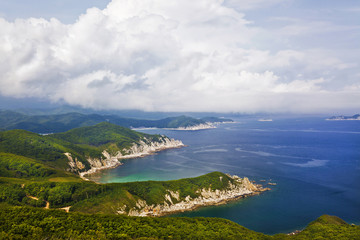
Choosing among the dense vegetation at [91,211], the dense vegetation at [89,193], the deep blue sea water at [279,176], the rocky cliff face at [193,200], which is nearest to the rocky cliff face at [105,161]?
the dense vegetation at [91,211]

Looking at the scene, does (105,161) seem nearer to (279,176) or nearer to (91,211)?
(91,211)

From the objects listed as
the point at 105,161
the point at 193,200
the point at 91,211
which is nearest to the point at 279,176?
the point at 193,200

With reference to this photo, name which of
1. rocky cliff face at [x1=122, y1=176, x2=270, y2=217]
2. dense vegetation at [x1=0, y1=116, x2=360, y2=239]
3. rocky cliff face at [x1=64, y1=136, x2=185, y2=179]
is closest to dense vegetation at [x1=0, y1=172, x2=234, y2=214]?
dense vegetation at [x1=0, y1=116, x2=360, y2=239]

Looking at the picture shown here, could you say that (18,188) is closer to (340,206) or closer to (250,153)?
(340,206)

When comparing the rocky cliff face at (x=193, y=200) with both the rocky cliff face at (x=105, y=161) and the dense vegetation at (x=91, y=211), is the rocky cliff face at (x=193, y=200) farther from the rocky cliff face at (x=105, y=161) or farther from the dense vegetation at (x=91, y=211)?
the rocky cliff face at (x=105, y=161)

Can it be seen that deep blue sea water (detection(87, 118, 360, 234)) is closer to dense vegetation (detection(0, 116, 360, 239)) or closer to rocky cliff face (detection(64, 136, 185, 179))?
rocky cliff face (detection(64, 136, 185, 179))

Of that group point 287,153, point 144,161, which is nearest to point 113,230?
point 144,161
